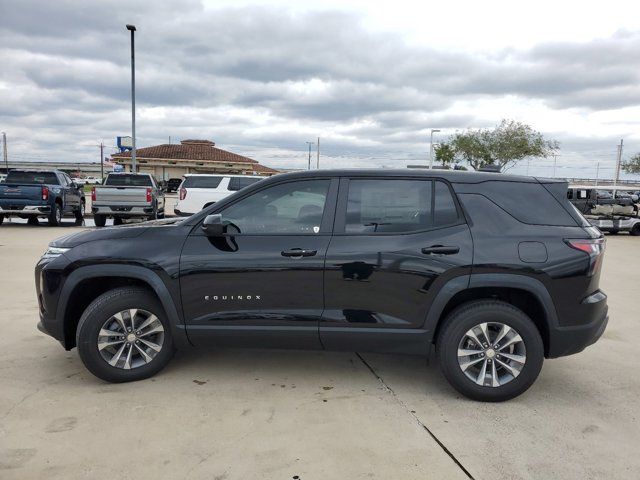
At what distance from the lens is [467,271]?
3.59 meters

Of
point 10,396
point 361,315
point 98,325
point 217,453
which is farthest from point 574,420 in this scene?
point 10,396

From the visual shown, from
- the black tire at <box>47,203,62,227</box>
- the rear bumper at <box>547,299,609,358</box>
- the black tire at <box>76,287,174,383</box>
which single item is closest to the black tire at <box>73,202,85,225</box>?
the black tire at <box>47,203,62,227</box>

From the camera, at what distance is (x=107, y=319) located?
375 cm

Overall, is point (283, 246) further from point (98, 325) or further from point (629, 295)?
point (629, 295)

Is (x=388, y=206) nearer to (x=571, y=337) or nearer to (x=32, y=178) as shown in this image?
(x=571, y=337)

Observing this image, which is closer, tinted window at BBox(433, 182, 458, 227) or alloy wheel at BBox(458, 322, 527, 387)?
alloy wheel at BBox(458, 322, 527, 387)

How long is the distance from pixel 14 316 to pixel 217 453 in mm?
3860

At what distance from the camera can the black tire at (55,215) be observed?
49.2 feet

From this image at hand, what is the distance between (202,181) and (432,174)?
39.7 ft

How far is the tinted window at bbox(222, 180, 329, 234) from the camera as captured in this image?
150 inches

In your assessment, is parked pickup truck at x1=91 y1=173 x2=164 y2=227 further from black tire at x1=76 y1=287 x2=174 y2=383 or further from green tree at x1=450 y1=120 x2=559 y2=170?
green tree at x1=450 y1=120 x2=559 y2=170

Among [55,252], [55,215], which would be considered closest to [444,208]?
[55,252]

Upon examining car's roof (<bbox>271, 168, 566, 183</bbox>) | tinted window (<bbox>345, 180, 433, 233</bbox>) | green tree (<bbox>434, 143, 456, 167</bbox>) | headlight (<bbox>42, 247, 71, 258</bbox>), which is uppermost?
green tree (<bbox>434, 143, 456, 167</bbox>)

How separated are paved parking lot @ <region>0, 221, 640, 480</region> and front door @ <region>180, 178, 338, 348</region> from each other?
46cm
